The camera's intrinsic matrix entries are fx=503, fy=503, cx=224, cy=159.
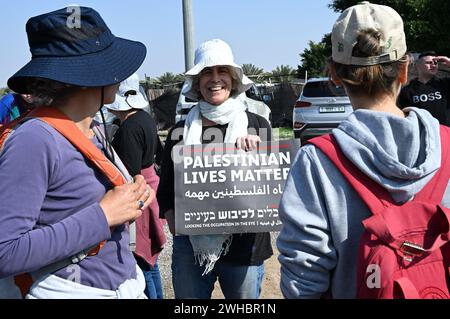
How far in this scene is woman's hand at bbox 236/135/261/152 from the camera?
284 centimetres

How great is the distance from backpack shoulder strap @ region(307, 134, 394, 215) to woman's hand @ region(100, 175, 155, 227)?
0.67 meters

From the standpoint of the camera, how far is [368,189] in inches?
60.7

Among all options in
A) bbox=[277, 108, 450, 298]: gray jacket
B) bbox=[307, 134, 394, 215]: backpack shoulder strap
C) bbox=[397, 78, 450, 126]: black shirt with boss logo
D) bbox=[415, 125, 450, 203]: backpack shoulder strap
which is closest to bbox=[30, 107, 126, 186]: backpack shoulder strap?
bbox=[277, 108, 450, 298]: gray jacket

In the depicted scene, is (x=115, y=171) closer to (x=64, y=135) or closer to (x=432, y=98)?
(x=64, y=135)

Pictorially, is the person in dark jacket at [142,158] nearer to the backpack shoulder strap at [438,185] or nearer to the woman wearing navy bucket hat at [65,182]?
the woman wearing navy bucket hat at [65,182]

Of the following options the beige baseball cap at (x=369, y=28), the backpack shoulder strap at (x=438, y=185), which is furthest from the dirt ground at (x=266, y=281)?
the beige baseball cap at (x=369, y=28)

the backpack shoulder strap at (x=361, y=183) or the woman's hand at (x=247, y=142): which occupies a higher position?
the backpack shoulder strap at (x=361, y=183)

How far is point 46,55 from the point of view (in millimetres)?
1686

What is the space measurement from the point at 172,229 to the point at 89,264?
1226mm

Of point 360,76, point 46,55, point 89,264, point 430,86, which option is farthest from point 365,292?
point 430,86

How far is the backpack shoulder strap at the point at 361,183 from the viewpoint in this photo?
1.53 metres

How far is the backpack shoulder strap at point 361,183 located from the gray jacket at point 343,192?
0.06 feet

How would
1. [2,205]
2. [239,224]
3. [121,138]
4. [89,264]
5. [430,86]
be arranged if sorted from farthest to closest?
[430,86]
[121,138]
[239,224]
[89,264]
[2,205]
